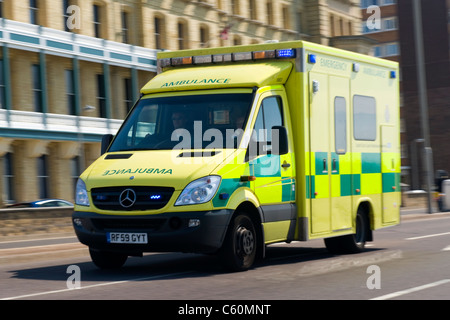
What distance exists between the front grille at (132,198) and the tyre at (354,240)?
4.76m

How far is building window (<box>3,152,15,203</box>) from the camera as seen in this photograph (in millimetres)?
36625

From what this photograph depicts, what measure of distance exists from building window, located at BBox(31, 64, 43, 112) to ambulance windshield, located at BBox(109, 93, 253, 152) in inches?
1031

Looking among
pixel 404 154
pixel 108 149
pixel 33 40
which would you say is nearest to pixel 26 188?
pixel 33 40

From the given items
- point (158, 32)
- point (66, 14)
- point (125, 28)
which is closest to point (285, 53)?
point (66, 14)

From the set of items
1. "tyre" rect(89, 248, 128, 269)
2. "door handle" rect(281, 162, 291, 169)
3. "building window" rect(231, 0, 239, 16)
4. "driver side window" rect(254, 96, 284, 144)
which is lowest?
"tyre" rect(89, 248, 128, 269)

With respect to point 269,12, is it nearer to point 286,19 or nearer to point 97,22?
point 286,19

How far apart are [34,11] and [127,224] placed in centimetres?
2793

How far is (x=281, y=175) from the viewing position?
487 inches

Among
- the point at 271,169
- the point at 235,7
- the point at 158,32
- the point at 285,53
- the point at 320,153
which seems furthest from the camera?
the point at 235,7

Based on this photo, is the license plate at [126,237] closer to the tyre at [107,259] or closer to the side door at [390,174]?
the tyre at [107,259]

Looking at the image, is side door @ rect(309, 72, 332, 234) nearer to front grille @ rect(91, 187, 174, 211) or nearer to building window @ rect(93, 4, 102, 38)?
front grille @ rect(91, 187, 174, 211)

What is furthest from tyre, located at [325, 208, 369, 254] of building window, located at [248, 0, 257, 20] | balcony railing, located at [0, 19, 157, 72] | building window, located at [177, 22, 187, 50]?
building window, located at [248, 0, 257, 20]

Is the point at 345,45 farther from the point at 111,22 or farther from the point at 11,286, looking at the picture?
the point at 11,286

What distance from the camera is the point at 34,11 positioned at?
3750cm
